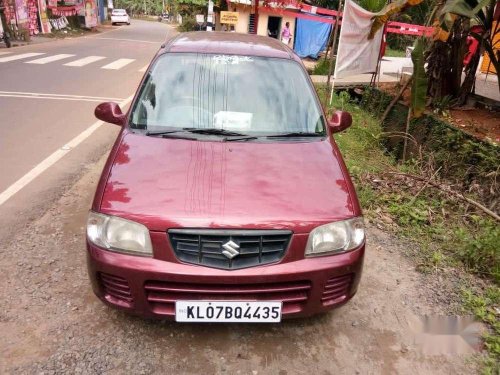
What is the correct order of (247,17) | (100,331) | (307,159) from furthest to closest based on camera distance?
1. (247,17)
2. (307,159)
3. (100,331)

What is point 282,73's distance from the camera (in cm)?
360

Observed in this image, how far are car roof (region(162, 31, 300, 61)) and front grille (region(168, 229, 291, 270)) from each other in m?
1.93

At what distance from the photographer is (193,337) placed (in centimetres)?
267

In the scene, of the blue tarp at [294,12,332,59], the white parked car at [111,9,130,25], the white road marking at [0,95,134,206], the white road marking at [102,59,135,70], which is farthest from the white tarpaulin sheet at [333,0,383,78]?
the white parked car at [111,9,130,25]

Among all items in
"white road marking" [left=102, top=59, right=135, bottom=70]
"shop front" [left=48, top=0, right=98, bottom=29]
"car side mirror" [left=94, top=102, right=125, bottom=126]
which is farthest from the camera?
"shop front" [left=48, top=0, right=98, bottom=29]

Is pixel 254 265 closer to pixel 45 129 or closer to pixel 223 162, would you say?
pixel 223 162

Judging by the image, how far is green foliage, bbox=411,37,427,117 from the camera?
20.0 ft

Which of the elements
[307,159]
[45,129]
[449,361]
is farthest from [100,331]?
[45,129]

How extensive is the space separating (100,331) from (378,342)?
183 cm

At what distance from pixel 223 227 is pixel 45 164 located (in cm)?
395

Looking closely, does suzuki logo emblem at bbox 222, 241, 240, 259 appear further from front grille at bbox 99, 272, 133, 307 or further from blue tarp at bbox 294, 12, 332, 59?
blue tarp at bbox 294, 12, 332, 59

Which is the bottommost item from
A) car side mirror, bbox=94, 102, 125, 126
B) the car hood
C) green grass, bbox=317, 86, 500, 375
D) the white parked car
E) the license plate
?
the white parked car

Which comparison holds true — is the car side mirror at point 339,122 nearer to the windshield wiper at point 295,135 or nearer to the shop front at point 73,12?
the windshield wiper at point 295,135

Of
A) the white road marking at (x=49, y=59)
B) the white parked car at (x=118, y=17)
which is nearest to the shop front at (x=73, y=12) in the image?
the white parked car at (x=118, y=17)
